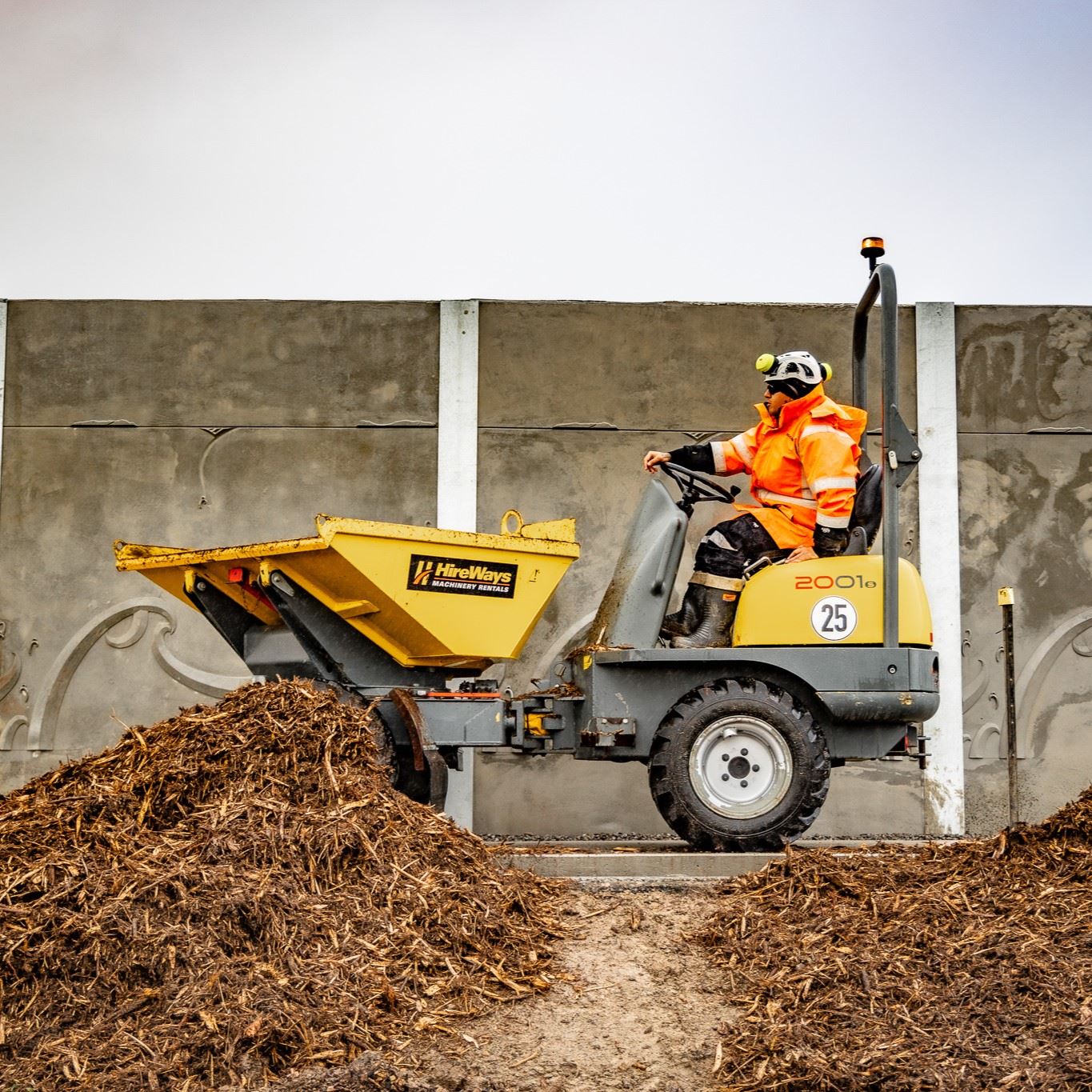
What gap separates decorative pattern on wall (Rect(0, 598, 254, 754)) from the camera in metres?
9.82

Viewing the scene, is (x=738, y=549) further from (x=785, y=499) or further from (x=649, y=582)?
(x=649, y=582)

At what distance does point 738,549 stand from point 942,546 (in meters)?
3.13

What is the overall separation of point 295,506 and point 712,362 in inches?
132

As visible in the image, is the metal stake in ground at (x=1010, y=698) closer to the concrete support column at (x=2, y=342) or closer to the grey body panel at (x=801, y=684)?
the grey body panel at (x=801, y=684)

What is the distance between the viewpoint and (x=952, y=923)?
16.6ft

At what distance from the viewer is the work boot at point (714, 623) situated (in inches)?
290

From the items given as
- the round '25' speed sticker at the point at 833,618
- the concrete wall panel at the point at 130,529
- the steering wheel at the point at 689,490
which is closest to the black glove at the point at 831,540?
the round '25' speed sticker at the point at 833,618

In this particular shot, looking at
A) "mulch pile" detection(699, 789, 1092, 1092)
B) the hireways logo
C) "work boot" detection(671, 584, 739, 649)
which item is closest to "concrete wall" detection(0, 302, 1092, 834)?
the hireways logo

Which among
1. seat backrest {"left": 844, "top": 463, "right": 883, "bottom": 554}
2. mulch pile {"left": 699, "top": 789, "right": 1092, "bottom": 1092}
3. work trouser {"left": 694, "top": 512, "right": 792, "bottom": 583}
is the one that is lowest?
mulch pile {"left": 699, "top": 789, "right": 1092, "bottom": 1092}

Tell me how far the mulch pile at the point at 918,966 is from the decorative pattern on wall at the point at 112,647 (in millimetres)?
5203

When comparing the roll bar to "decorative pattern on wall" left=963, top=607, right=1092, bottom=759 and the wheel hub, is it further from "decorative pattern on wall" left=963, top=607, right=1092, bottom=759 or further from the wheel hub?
"decorative pattern on wall" left=963, top=607, right=1092, bottom=759

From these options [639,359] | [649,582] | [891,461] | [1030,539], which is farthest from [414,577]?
[1030,539]

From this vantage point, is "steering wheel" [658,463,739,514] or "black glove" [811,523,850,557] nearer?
"black glove" [811,523,850,557]

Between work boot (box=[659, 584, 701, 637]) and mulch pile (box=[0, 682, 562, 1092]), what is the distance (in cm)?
191
